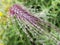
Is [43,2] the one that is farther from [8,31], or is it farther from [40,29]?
[40,29]

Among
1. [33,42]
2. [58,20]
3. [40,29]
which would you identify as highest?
[40,29]

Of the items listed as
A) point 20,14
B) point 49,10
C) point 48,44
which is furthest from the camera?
point 49,10

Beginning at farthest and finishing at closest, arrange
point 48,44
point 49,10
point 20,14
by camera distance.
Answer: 1. point 49,10
2. point 48,44
3. point 20,14

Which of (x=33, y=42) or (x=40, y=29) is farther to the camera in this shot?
(x=33, y=42)

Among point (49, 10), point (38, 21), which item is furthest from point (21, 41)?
point (38, 21)

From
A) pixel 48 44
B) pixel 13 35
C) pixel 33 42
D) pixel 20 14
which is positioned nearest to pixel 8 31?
pixel 13 35

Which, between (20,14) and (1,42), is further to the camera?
(1,42)

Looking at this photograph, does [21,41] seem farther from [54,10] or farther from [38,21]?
[38,21]

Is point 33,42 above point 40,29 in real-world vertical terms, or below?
below

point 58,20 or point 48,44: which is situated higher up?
point 58,20
